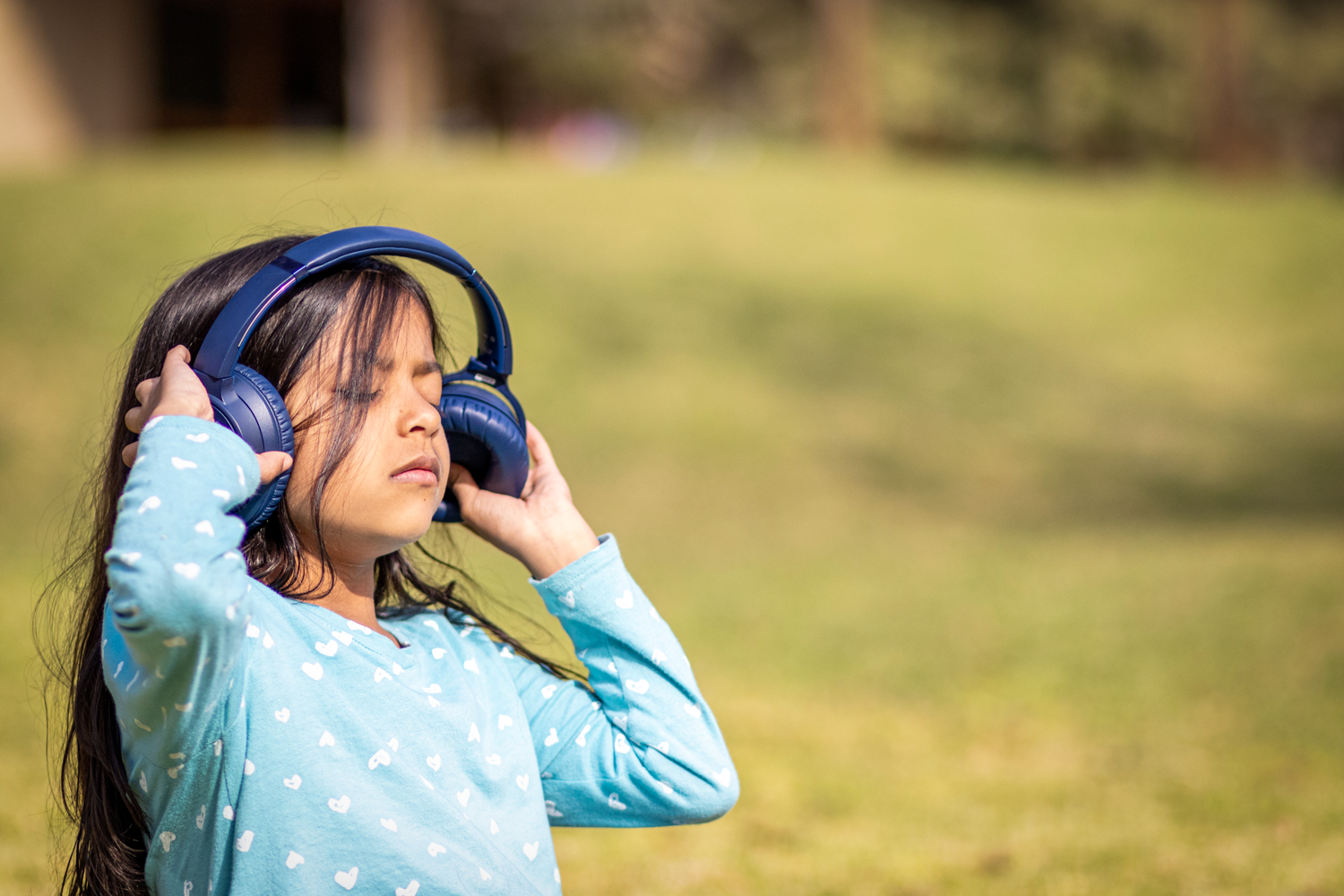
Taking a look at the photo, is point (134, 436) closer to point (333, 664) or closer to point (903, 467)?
point (333, 664)

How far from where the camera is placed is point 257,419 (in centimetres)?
131

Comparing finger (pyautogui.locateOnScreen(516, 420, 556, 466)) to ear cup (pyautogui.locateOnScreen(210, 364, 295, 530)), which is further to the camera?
finger (pyautogui.locateOnScreen(516, 420, 556, 466))

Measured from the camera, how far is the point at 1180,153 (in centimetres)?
2708

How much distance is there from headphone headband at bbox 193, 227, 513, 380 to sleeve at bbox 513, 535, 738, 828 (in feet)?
1.40

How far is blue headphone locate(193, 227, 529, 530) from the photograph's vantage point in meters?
1.31

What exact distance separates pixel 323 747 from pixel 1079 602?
5.84 m

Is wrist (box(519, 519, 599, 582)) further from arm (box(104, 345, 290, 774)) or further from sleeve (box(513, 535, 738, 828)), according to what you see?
arm (box(104, 345, 290, 774))

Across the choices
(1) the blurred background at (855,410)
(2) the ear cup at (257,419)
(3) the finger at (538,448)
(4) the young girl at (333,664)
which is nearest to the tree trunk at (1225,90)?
(1) the blurred background at (855,410)

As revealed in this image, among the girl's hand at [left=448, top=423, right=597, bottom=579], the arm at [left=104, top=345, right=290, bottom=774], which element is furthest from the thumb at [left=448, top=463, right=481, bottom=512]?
the arm at [left=104, top=345, right=290, bottom=774]

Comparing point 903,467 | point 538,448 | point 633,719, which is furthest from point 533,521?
point 903,467

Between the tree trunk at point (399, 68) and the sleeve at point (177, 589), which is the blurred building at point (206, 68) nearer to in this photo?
the tree trunk at point (399, 68)

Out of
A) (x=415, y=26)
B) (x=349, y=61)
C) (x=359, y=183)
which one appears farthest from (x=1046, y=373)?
(x=349, y=61)

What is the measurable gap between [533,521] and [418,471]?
19cm

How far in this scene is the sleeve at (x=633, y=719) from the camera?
4.83 ft
